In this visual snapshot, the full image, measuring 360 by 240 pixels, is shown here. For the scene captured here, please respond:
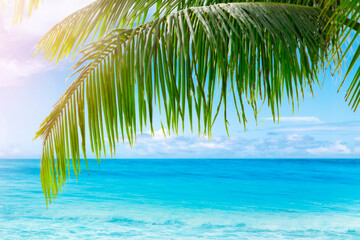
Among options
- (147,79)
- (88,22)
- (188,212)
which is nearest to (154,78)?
(147,79)

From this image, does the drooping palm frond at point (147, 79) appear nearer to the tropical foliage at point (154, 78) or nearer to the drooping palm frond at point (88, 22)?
the tropical foliage at point (154, 78)

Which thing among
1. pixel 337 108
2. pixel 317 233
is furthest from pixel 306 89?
pixel 337 108

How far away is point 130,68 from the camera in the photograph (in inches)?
55.3

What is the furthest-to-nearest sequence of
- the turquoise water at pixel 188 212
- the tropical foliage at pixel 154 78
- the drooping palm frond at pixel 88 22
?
the turquoise water at pixel 188 212 < the drooping palm frond at pixel 88 22 < the tropical foliage at pixel 154 78

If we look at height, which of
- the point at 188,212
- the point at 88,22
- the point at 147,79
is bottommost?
the point at 188,212

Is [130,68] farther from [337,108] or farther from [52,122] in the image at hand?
[337,108]

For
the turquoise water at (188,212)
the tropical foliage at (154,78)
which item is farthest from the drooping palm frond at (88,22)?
the turquoise water at (188,212)

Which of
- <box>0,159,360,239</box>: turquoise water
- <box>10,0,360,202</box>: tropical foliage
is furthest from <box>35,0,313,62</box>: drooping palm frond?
<box>0,159,360,239</box>: turquoise water

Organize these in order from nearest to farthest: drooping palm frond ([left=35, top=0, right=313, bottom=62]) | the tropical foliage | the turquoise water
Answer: the tropical foliage, drooping palm frond ([left=35, top=0, right=313, bottom=62]), the turquoise water

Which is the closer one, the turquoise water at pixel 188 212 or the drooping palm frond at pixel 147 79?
the drooping palm frond at pixel 147 79

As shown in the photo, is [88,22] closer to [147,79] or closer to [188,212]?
[147,79]

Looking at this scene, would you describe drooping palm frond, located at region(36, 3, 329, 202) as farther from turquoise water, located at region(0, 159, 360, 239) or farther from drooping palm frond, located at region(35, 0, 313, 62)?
turquoise water, located at region(0, 159, 360, 239)

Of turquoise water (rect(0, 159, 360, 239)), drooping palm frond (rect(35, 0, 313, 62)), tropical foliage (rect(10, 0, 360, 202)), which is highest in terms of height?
drooping palm frond (rect(35, 0, 313, 62))

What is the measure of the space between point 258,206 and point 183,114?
1181 centimetres
